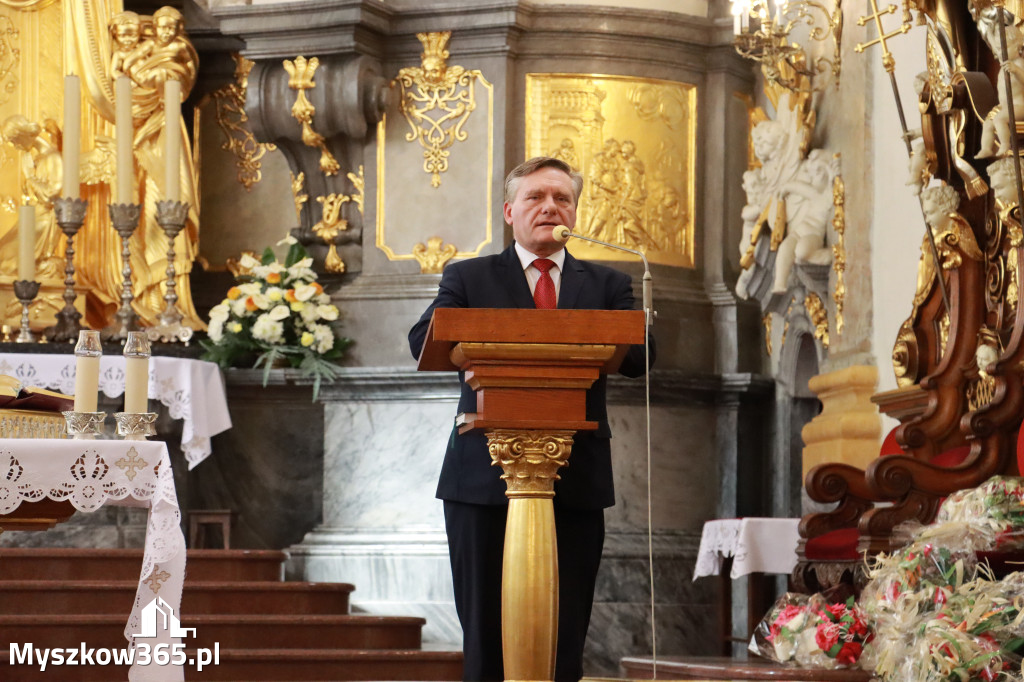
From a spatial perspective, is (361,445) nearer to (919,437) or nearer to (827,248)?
(827,248)

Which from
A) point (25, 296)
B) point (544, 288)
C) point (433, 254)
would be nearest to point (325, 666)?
point (433, 254)

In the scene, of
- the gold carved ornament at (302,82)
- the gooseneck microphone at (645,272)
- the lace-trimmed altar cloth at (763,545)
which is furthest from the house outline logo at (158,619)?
the gold carved ornament at (302,82)

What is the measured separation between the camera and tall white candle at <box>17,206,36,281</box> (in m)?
8.15

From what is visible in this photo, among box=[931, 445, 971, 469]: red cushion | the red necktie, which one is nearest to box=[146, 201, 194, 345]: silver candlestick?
box=[931, 445, 971, 469]: red cushion

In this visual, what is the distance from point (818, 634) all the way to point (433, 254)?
3.95 meters

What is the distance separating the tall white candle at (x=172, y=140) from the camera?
8031mm

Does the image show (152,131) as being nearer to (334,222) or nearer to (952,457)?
(334,222)

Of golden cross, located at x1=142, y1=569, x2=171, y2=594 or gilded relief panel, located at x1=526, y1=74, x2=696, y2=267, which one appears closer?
golden cross, located at x1=142, y1=569, x2=171, y2=594

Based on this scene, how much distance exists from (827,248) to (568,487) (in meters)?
4.14

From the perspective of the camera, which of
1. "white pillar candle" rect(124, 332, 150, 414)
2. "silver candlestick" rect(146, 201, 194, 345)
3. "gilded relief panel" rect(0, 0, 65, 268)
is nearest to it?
"white pillar candle" rect(124, 332, 150, 414)

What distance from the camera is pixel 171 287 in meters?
8.20

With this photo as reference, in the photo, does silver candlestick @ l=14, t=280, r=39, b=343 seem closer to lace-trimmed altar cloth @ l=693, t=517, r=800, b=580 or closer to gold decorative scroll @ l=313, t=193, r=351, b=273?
gold decorative scroll @ l=313, t=193, r=351, b=273

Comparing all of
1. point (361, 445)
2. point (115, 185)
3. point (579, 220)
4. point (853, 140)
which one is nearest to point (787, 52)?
point (853, 140)

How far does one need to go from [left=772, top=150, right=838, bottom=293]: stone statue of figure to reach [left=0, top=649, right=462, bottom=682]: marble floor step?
235 cm
